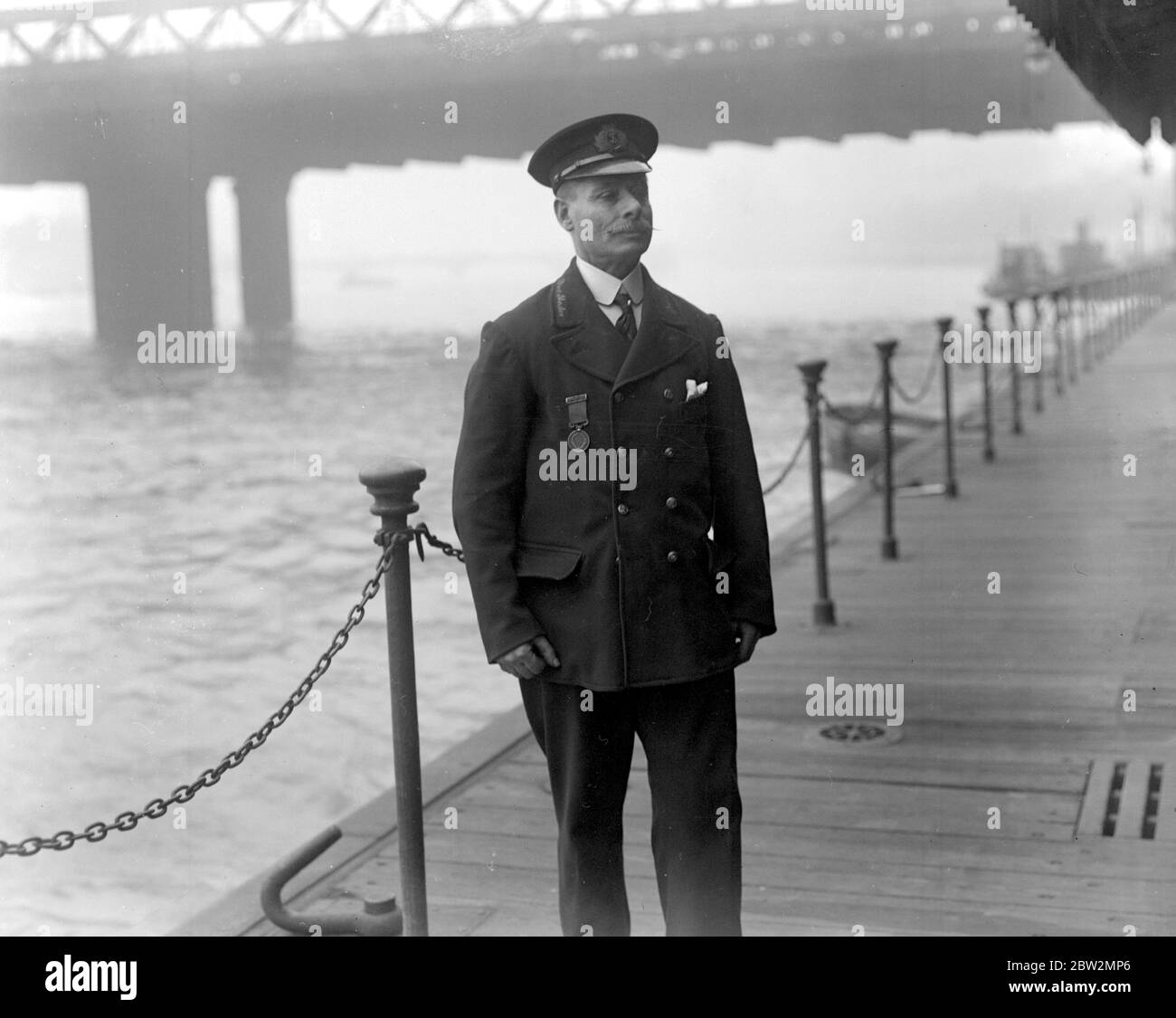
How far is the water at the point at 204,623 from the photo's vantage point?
695 cm

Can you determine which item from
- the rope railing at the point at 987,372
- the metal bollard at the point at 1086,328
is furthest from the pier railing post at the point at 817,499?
the metal bollard at the point at 1086,328

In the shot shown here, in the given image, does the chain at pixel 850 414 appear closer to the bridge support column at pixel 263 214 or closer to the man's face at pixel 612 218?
the bridge support column at pixel 263 214

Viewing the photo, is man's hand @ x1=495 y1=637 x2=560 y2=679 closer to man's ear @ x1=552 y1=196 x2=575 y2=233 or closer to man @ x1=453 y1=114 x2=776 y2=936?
man @ x1=453 y1=114 x2=776 y2=936

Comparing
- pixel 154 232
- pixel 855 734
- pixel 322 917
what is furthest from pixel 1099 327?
pixel 322 917

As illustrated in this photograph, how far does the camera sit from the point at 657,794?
124 inches

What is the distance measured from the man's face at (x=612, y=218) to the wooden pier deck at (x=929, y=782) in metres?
1.66

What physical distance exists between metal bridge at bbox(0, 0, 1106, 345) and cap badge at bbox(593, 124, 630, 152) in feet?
2.30

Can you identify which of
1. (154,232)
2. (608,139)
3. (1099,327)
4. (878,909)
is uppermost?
(154,232)

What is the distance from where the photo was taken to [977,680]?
19.5 feet

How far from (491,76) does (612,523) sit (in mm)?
1666

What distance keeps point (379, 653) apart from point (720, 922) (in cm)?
801

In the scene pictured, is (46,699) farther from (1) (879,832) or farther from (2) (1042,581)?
(1) (879,832)

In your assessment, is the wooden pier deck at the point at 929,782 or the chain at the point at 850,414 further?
the chain at the point at 850,414

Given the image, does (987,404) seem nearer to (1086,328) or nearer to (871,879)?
(871,879)
